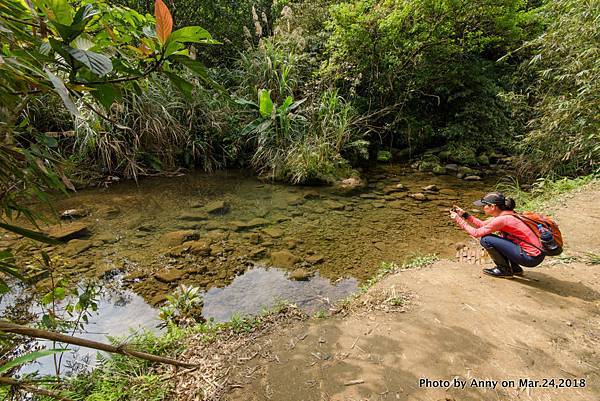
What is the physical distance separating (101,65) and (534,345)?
8.82ft

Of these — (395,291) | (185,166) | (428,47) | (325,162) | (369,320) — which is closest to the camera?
(369,320)

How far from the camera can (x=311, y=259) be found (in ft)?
12.6

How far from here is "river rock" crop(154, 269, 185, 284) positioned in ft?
11.0

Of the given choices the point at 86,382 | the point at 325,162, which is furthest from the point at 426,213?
the point at 86,382

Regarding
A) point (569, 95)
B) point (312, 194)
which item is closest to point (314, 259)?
point (312, 194)

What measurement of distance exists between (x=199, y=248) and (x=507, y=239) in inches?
134

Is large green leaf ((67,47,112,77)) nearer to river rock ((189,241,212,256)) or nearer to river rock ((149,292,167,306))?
river rock ((149,292,167,306))

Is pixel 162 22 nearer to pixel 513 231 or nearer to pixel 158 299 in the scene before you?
pixel 158 299

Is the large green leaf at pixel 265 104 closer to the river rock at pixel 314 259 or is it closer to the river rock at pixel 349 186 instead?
the river rock at pixel 349 186

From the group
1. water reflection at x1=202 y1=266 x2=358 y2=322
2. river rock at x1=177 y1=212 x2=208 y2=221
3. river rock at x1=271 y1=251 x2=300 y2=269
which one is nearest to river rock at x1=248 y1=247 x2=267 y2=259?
river rock at x1=271 y1=251 x2=300 y2=269

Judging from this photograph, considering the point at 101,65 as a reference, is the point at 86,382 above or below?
below

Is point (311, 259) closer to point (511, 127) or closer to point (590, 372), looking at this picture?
point (590, 372)

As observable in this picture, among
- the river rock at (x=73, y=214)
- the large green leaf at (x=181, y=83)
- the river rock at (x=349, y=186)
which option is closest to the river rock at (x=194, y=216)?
the river rock at (x=73, y=214)

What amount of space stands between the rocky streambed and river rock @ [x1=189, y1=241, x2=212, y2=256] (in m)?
0.01
